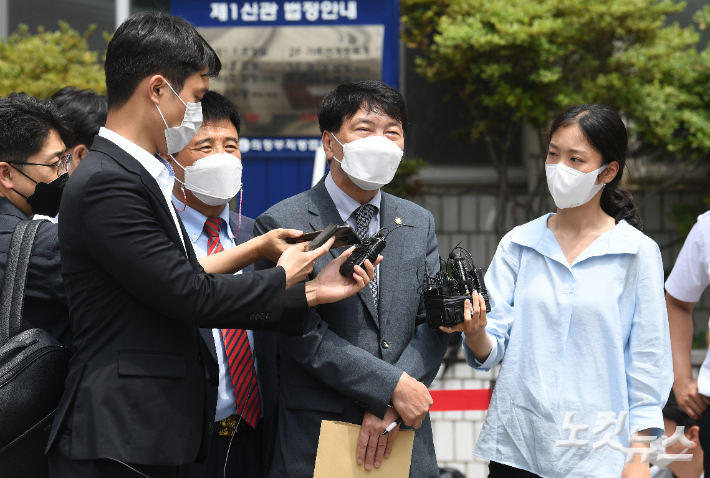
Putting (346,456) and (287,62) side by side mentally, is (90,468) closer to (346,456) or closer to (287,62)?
(346,456)

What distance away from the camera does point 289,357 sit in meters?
2.38

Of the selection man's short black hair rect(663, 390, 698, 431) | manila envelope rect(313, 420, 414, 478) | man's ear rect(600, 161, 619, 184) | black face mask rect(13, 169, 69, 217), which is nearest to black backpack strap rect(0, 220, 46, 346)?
black face mask rect(13, 169, 69, 217)

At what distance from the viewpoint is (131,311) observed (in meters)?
1.89

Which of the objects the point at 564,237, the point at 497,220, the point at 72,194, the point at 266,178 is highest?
the point at 72,194

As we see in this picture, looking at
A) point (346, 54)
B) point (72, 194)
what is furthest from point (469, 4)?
point (72, 194)

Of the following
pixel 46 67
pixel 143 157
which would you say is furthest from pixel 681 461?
pixel 46 67

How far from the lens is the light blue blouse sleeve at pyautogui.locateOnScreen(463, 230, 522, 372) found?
2.46 meters

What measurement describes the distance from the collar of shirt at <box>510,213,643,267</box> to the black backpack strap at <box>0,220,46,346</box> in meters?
1.70

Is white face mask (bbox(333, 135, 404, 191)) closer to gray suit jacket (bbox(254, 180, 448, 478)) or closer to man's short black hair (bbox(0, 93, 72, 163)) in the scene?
gray suit jacket (bbox(254, 180, 448, 478))

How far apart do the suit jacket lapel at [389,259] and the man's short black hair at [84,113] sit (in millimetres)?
1538

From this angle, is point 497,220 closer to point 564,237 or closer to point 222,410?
point 564,237

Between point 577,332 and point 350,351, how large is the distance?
2.60ft

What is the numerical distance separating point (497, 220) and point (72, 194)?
17.1 feet

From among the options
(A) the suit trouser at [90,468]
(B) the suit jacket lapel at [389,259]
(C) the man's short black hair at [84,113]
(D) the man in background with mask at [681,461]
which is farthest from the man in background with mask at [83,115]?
(D) the man in background with mask at [681,461]
